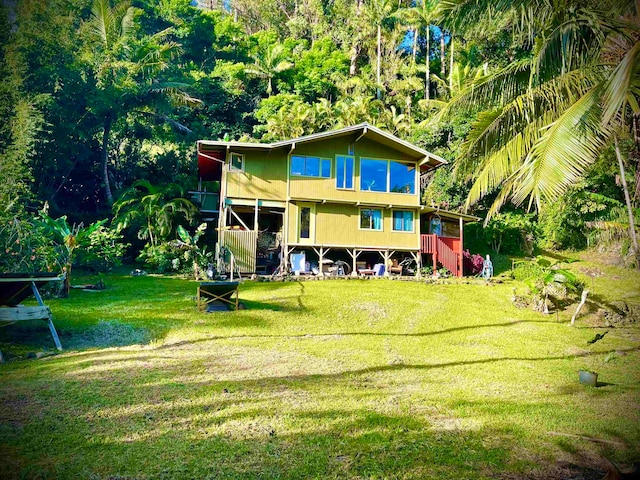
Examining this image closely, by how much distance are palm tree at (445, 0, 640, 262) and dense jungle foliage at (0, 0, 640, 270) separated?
0.03 m

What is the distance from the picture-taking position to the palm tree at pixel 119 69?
23.7 m

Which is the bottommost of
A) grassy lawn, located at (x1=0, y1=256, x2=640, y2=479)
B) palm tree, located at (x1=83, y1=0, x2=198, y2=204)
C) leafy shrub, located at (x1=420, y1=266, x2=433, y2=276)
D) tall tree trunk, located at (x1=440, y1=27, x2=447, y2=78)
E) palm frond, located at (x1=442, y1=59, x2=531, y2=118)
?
grassy lawn, located at (x1=0, y1=256, x2=640, y2=479)

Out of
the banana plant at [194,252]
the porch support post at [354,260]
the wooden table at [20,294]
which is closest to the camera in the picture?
the wooden table at [20,294]

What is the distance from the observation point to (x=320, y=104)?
3036 cm

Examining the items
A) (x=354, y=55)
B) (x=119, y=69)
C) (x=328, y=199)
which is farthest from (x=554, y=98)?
(x=354, y=55)

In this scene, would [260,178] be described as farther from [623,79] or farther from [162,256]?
[623,79]

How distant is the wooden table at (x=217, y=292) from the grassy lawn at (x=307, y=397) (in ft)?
1.45

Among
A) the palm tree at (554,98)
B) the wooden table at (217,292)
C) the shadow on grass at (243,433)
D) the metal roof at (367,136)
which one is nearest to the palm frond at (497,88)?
the palm tree at (554,98)

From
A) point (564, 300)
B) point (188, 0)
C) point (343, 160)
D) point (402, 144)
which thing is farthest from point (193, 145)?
point (564, 300)

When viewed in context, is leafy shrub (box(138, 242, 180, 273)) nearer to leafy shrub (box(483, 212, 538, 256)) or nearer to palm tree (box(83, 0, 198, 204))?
palm tree (box(83, 0, 198, 204))

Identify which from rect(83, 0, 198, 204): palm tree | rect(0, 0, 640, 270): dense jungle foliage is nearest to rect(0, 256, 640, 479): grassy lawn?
rect(0, 0, 640, 270): dense jungle foliage

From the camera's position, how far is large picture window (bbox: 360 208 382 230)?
19.4m

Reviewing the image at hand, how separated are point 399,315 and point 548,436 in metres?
6.80

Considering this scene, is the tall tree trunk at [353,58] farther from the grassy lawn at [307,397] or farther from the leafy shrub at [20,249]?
the leafy shrub at [20,249]
